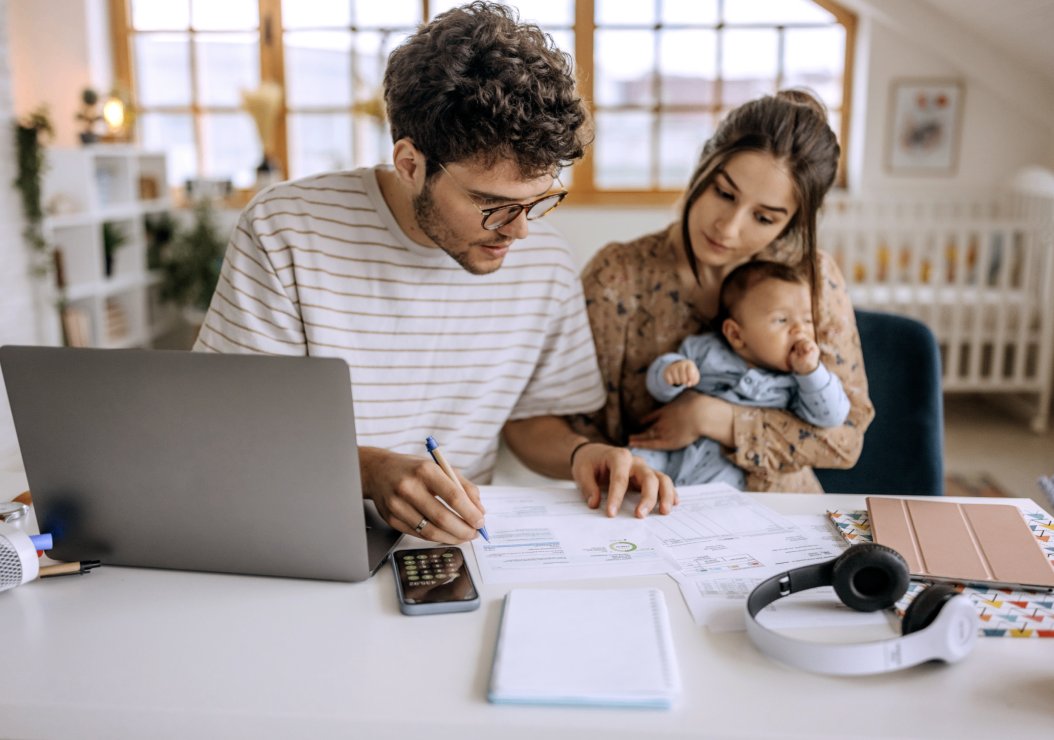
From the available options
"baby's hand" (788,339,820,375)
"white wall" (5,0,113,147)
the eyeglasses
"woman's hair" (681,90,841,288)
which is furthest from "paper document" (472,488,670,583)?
"white wall" (5,0,113,147)

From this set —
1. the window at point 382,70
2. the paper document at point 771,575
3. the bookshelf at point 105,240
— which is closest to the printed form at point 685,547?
the paper document at point 771,575

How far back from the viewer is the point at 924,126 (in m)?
4.88

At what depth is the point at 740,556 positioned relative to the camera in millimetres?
1066

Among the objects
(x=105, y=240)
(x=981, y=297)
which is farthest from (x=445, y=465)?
(x=105, y=240)

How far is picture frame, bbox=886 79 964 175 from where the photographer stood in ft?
15.8

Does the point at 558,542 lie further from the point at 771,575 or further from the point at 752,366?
the point at 752,366

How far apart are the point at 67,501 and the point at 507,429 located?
83 centimetres

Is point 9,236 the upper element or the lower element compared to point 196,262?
upper

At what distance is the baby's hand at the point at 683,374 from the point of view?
5.37ft

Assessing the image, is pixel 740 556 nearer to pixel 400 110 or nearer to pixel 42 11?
pixel 400 110

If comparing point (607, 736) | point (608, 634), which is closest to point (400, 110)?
point (608, 634)

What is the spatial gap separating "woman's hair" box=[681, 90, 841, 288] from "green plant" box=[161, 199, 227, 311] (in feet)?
11.9

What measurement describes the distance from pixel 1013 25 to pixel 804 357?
3.33 metres

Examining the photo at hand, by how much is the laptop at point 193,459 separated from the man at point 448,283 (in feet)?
0.48
